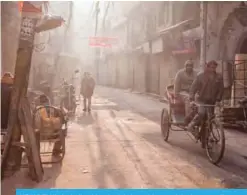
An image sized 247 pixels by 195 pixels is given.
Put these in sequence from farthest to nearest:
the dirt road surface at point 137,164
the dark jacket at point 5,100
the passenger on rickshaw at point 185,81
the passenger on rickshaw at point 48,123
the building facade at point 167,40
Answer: the building facade at point 167,40 → the passenger on rickshaw at point 185,81 → the passenger on rickshaw at point 48,123 → the dark jacket at point 5,100 → the dirt road surface at point 137,164

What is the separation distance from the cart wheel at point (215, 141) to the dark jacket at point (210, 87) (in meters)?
0.51

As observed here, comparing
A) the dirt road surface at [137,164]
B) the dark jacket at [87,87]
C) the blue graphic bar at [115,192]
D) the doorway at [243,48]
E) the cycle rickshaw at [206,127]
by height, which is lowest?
the dirt road surface at [137,164]

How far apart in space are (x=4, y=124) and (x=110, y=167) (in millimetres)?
1818

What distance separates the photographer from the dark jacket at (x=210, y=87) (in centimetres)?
589

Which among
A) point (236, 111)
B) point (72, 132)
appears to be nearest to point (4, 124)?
Result: point (72, 132)

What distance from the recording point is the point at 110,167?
516 centimetres

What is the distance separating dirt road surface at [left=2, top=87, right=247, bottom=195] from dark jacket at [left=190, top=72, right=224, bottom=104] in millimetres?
1058

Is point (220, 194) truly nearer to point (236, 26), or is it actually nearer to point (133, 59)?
point (236, 26)

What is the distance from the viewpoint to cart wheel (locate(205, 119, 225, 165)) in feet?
17.2

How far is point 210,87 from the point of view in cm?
589

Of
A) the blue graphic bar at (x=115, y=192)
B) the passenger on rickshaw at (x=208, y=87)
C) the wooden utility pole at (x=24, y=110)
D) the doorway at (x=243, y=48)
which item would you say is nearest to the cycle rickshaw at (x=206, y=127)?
the passenger on rickshaw at (x=208, y=87)

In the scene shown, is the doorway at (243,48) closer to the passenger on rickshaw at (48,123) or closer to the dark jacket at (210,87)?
the dark jacket at (210,87)

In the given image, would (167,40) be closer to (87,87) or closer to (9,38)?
(87,87)

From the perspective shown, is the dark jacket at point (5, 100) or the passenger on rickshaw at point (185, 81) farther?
the passenger on rickshaw at point (185, 81)
